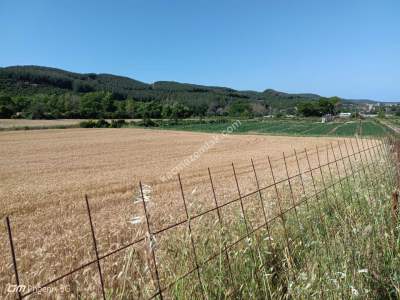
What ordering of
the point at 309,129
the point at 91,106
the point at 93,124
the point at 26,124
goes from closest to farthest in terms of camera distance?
the point at 309,129
the point at 26,124
the point at 93,124
the point at 91,106

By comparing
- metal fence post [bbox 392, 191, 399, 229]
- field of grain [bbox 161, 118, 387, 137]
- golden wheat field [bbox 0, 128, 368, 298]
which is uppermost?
metal fence post [bbox 392, 191, 399, 229]

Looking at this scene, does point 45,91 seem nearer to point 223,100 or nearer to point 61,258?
point 223,100

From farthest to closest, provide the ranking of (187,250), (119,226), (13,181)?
1. (13,181)
2. (119,226)
3. (187,250)

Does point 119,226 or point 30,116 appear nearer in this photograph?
point 119,226

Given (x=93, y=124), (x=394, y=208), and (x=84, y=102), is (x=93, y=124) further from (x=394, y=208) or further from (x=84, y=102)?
(x=394, y=208)

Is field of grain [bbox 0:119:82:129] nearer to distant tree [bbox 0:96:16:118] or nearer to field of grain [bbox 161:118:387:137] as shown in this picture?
distant tree [bbox 0:96:16:118]

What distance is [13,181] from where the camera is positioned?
14023 millimetres

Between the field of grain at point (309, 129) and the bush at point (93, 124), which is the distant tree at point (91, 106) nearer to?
the bush at point (93, 124)

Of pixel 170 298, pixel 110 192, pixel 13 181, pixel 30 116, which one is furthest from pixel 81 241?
pixel 30 116

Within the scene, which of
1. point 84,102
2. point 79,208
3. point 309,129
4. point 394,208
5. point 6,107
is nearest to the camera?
point 394,208

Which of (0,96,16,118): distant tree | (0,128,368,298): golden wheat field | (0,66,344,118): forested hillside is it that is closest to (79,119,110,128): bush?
(0,66,344,118): forested hillside

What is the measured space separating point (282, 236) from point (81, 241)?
3.40 meters

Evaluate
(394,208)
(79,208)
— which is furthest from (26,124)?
(394,208)

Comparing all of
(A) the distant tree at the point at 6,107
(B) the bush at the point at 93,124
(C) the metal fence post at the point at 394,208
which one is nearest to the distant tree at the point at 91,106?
(A) the distant tree at the point at 6,107
